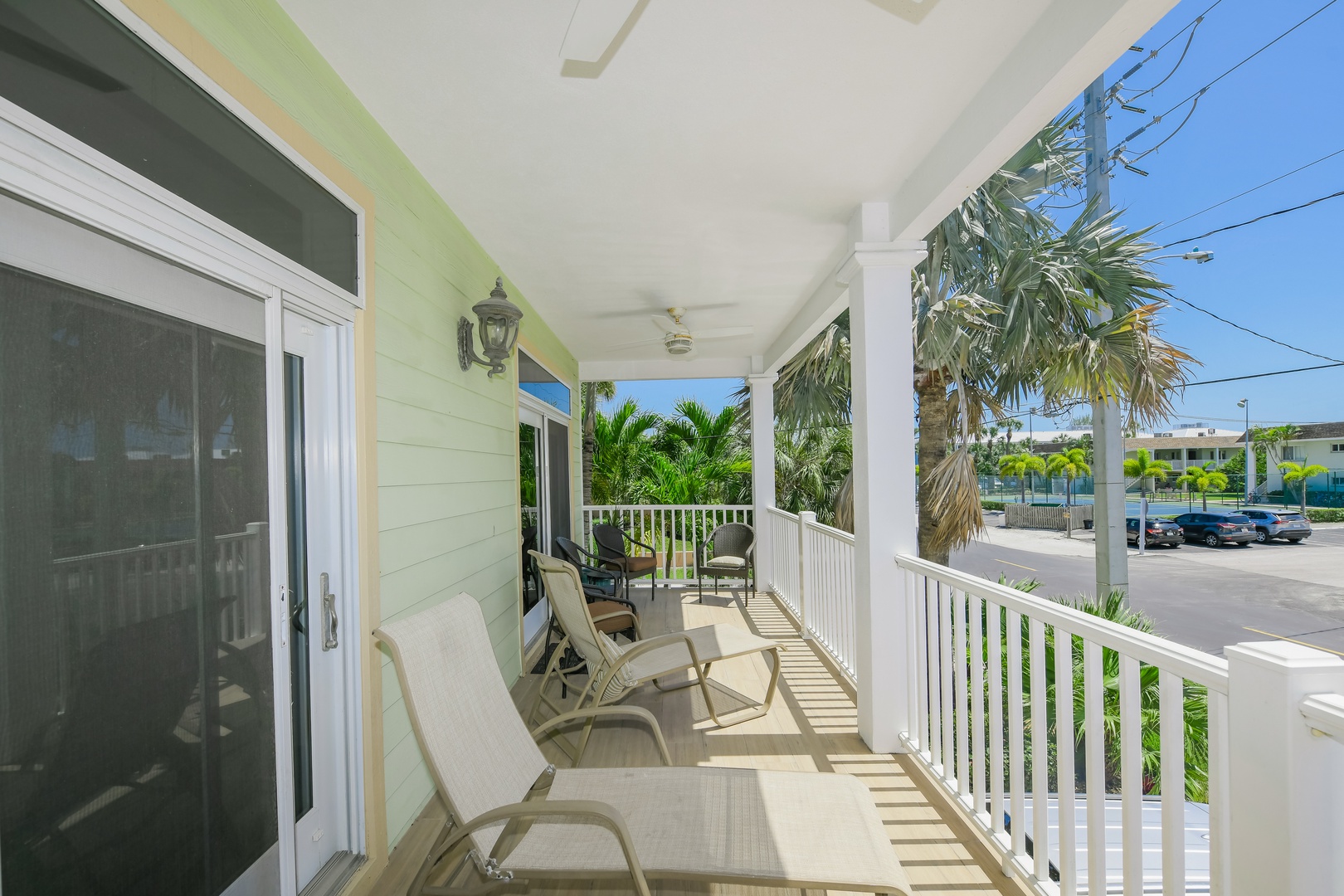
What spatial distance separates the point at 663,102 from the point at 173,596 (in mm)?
1994

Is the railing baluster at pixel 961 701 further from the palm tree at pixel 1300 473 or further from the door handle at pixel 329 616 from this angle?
the palm tree at pixel 1300 473

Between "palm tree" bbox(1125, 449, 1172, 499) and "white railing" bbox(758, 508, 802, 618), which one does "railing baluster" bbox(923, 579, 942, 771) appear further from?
"palm tree" bbox(1125, 449, 1172, 499)

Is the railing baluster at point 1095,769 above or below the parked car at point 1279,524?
above

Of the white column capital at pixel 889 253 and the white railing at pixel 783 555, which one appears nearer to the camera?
the white column capital at pixel 889 253

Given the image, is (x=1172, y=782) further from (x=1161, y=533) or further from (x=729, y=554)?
(x=1161, y=533)

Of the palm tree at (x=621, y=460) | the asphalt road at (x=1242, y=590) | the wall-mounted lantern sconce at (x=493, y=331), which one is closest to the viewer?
the wall-mounted lantern sconce at (x=493, y=331)

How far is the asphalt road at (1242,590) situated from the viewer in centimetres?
936

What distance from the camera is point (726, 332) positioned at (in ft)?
18.5

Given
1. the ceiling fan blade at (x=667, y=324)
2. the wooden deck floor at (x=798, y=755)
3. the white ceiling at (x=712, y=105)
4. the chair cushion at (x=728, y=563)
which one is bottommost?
the wooden deck floor at (x=798, y=755)

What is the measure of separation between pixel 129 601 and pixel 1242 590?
14.4m

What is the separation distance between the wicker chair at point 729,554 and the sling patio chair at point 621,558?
54 centimetres

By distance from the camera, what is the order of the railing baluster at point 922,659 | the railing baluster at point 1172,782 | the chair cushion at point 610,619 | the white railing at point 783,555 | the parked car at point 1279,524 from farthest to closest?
1. the parked car at point 1279,524
2. the white railing at point 783,555
3. the chair cushion at point 610,619
4. the railing baluster at point 922,659
5. the railing baluster at point 1172,782

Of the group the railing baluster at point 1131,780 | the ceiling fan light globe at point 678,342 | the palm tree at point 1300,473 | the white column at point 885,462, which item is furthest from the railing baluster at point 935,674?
the palm tree at point 1300,473

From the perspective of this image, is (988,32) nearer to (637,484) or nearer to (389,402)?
(389,402)
